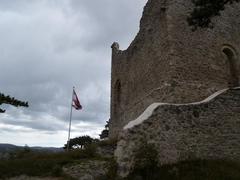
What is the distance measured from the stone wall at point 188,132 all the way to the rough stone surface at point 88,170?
181 centimetres

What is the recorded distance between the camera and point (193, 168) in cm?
810

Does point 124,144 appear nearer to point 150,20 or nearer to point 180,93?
point 180,93

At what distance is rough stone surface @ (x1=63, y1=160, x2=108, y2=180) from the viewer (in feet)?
31.6

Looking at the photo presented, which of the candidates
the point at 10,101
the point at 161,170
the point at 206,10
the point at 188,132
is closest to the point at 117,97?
the point at 10,101

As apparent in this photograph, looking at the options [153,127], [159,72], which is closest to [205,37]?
[159,72]

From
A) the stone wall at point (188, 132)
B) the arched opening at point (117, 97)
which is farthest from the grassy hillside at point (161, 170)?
the arched opening at point (117, 97)

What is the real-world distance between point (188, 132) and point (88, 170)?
11.6 ft

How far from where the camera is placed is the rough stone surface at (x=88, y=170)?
964 cm

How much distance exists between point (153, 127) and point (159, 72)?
Result: 5.87 m

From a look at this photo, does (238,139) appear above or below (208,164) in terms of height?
above

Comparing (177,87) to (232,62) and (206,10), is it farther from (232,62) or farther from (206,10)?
(232,62)

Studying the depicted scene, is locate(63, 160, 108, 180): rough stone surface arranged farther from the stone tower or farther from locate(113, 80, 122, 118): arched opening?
locate(113, 80, 122, 118): arched opening

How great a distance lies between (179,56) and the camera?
13445 mm

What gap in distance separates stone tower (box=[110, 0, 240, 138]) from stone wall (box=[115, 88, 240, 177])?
2.91 m
